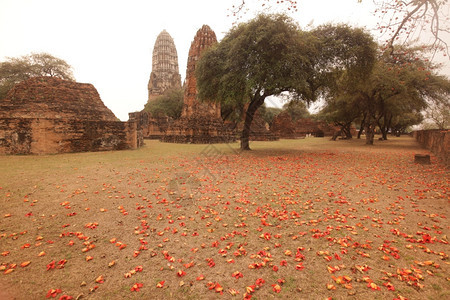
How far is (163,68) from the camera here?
6066 centimetres

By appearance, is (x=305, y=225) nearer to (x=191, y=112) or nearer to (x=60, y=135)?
(x=60, y=135)

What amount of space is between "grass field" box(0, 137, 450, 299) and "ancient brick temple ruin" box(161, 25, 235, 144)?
1640cm

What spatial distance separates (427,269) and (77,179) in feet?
25.0

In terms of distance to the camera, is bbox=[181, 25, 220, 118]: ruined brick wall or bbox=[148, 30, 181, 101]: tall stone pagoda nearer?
bbox=[181, 25, 220, 118]: ruined brick wall

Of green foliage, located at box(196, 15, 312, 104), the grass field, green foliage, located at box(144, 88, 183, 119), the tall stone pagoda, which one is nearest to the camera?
the grass field

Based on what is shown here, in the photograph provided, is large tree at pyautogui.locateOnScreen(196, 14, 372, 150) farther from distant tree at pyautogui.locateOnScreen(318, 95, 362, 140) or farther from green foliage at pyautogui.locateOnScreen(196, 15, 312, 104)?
distant tree at pyautogui.locateOnScreen(318, 95, 362, 140)

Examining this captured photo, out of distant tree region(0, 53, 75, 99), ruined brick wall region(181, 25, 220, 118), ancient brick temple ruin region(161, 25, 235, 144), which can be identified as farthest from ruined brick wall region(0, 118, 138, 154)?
distant tree region(0, 53, 75, 99)

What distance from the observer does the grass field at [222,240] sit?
221cm

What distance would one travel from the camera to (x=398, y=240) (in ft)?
10.00

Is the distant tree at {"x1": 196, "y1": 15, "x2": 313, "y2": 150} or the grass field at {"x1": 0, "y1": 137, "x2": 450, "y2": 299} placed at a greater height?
the distant tree at {"x1": 196, "y1": 15, "x2": 313, "y2": 150}

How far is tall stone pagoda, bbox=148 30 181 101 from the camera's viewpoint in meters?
60.1

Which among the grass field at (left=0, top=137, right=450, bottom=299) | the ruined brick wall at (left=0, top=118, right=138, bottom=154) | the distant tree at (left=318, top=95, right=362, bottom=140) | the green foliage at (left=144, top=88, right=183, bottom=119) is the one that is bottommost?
the grass field at (left=0, top=137, right=450, bottom=299)

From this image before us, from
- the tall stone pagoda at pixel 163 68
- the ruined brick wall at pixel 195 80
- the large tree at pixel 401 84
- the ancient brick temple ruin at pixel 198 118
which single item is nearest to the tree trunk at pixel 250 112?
the large tree at pixel 401 84

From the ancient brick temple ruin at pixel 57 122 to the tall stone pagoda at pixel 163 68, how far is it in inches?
1725
